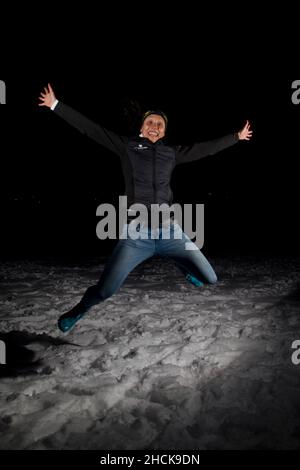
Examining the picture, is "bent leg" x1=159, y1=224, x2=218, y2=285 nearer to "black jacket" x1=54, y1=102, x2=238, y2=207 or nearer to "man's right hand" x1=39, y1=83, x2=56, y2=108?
"black jacket" x1=54, y1=102, x2=238, y2=207

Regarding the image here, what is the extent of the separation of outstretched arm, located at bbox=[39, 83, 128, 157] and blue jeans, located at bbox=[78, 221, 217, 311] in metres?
0.87

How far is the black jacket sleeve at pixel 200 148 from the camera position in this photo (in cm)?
401

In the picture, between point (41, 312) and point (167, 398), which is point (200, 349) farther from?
point (41, 312)

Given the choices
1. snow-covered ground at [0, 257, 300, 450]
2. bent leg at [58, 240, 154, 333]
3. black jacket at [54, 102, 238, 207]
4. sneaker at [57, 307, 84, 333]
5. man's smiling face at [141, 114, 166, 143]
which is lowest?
snow-covered ground at [0, 257, 300, 450]

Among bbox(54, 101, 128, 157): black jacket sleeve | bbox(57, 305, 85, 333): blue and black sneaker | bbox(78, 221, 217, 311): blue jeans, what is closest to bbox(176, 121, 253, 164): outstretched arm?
bbox(54, 101, 128, 157): black jacket sleeve

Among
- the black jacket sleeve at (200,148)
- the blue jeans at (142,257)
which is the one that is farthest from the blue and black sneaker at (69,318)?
the black jacket sleeve at (200,148)

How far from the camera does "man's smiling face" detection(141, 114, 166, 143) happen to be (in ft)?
12.6

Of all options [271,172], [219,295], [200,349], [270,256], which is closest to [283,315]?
[219,295]

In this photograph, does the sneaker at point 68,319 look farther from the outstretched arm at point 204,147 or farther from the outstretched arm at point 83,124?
the outstretched arm at point 204,147

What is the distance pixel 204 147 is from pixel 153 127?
2.16 feet

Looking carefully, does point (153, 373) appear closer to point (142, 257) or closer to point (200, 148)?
point (142, 257)

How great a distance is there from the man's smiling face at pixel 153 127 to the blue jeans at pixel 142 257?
0.95 m

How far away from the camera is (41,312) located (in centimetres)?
580

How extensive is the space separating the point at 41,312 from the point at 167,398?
3.23 metres
